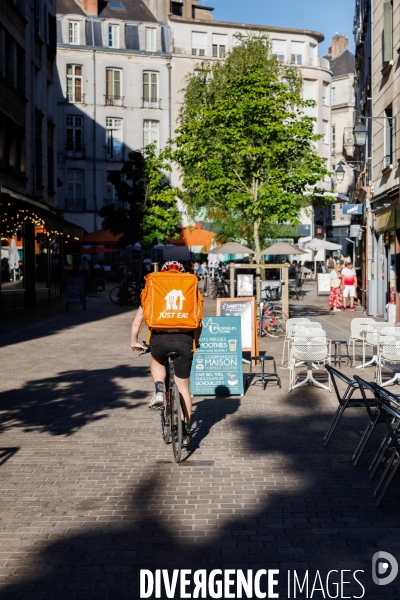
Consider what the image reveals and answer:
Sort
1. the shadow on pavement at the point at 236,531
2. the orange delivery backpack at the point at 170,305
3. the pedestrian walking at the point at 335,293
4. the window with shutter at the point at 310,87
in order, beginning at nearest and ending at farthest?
the shadow on pavement at the point at 236,531
the orange delivery backpack at the point at 170,305
the pedestrian walking at the point at 335,293
the window with shutter at the point at 310,87

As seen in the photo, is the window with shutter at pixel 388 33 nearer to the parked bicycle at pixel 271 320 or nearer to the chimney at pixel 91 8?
the parked bicycle at pixel 271 320

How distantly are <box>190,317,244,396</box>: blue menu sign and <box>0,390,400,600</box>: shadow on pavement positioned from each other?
11.2 ft

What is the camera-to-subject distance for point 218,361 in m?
10.8

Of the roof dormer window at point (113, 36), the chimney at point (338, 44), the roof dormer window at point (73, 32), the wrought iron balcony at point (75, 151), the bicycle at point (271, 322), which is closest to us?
the bicycle at point (271, 322)

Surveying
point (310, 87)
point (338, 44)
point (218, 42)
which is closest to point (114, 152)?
point (218, 42)

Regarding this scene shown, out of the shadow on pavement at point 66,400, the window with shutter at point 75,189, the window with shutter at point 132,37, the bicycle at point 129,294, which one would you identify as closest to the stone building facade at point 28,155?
the bicycle at point 129,294

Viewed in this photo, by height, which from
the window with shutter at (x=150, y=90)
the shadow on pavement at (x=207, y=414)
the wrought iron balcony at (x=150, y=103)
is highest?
the window with shutter at (x=150, y=90)

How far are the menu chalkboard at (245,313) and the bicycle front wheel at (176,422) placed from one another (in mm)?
6028

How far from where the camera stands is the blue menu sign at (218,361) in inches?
424

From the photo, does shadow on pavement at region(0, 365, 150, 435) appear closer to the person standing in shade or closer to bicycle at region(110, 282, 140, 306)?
the person standing in shade

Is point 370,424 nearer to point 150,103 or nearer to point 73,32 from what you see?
point 150,103

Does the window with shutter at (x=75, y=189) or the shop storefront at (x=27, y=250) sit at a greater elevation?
the window with shutter at (x=75, y=189)

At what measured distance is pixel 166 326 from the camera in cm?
719

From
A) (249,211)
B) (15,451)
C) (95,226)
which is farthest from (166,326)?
(95,226)
